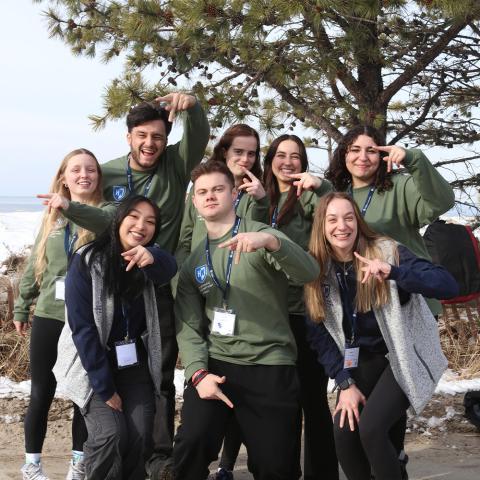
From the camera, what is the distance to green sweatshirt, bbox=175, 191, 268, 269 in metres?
3.93

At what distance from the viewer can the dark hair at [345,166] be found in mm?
3969

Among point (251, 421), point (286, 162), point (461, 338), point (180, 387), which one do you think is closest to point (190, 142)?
point (286, 162)

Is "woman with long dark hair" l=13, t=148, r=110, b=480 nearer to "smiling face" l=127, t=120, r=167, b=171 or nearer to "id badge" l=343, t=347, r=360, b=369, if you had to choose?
"smiling face" l=127, t=120, r=167, b=171

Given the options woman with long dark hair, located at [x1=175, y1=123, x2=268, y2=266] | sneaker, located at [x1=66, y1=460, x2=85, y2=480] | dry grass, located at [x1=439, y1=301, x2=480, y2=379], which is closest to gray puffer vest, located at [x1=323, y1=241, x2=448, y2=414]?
woman with long dark hair, located at [x1=175, y1=123, x2=268, y2=266]

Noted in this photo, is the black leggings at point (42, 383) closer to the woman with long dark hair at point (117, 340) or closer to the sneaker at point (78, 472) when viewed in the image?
the sneaker at point (78, 472)

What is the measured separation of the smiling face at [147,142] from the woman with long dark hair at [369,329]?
107cm

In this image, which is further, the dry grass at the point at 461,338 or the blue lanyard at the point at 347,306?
the dry grass at the point at 461,338

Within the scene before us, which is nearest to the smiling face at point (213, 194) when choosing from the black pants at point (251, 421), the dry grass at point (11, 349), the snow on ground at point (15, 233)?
the black pants at point (251, 421)

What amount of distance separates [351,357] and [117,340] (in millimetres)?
1124

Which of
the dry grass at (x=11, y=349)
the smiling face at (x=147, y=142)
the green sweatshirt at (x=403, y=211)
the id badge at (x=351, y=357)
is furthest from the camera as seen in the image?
the dry grass at (x=11, y=349)

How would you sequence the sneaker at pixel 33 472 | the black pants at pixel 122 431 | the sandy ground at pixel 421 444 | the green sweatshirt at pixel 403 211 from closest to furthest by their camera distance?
the black pants at pixel 122 431 → the green sweatshirt at pixel 403 211 → the sneaker at pixel 33 472 → the sandy ground at pixel 421 444

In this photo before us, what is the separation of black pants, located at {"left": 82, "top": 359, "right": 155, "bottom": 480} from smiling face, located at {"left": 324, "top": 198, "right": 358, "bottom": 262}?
113cm

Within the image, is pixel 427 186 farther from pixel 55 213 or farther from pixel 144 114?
pixel 55 213

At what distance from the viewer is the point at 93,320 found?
3387 mm
